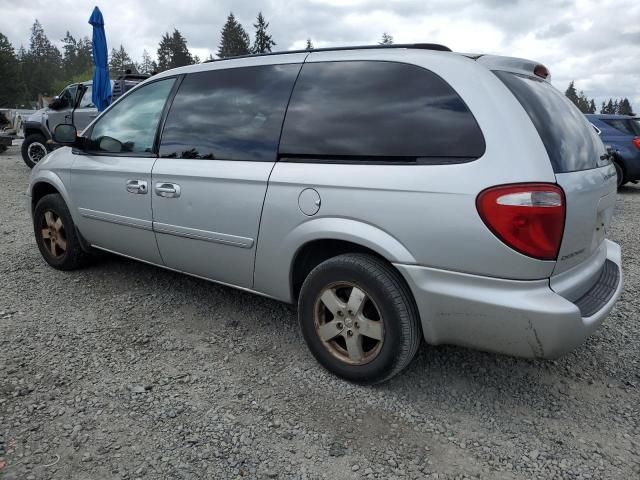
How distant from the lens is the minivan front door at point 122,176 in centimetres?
Answer: 335

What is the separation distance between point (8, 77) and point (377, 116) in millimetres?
65522

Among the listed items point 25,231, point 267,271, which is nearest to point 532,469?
point 267,271

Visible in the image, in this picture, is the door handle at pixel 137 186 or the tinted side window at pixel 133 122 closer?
the door handle at pixel 137 186

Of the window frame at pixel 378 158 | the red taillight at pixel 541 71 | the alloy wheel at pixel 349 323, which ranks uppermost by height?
the red taillight at pixel 541 71

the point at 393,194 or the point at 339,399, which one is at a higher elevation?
the point at 393,194

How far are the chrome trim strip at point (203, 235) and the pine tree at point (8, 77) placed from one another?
63114 mm

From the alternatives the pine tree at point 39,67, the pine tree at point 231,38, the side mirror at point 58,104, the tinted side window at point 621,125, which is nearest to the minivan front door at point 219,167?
the tinted side window at point 621,125

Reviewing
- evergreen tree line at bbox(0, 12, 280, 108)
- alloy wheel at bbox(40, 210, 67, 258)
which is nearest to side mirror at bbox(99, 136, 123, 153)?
alloy wheel at bbox(40, 210, 67, 258)

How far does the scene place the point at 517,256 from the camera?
196cm

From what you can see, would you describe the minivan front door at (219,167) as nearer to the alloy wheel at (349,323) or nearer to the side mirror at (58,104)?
the alloy wheel at (349,323)

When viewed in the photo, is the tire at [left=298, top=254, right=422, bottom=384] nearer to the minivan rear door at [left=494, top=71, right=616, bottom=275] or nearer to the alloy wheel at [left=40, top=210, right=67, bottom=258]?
the minivan rear door at [left=494, top=71, right=616, bottom=275]

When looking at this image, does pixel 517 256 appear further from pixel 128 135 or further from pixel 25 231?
pixel 25 231

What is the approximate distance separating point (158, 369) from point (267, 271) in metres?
0.85

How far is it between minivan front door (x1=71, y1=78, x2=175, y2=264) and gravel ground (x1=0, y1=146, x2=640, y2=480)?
1.85ft
